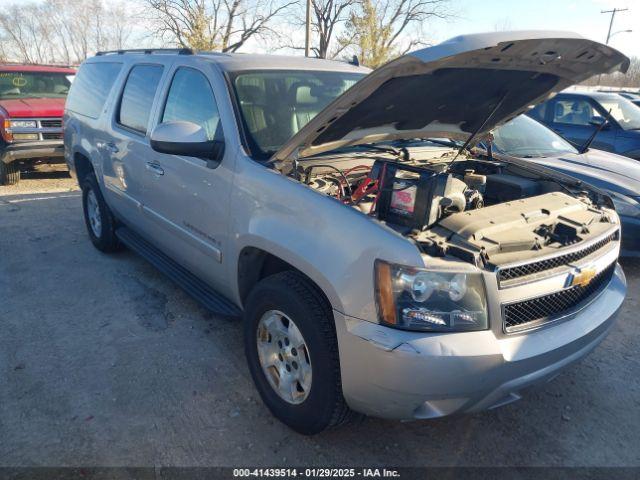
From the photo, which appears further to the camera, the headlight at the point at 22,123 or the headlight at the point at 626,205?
the headlight at the point at 22,123

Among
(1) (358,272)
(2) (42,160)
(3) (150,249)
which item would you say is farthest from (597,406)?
(2) (42,160)

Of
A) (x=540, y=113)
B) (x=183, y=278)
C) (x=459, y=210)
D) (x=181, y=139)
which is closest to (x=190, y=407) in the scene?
(x=183, y=278)

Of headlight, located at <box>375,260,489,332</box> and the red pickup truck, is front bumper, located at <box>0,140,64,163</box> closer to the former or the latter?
the red pickup truck

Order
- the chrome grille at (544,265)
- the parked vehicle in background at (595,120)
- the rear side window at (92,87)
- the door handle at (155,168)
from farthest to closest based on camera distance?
1. the parked vehicle in background at (595,120)
2. the rear side window at (92,87)
3. the door handle at (155,168)
4. the chrome grille at (544,265)

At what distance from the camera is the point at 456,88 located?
9.69 ft

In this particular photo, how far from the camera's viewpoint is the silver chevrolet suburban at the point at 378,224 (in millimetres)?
1996

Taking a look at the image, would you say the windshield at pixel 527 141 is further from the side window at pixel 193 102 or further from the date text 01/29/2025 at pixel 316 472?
the date text 01/29/2025 at pixel 316 472

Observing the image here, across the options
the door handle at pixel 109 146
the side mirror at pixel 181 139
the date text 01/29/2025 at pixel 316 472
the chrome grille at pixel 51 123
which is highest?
the side mirror at pixel 181 139

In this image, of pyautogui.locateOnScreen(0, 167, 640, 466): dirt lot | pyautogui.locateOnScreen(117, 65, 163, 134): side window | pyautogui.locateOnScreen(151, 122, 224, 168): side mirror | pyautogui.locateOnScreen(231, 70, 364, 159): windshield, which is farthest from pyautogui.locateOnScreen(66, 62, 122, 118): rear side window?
pyautogui.locateOnScreen(151, 122, 224, 168): side mirror

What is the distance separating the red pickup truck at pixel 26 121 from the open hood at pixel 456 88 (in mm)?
7147

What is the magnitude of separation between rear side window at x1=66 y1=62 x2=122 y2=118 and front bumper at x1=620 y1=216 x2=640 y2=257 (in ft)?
16.2

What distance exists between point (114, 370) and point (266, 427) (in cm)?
115

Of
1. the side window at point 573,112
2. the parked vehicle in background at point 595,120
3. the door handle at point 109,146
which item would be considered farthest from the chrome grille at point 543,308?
the side window at point 573,112

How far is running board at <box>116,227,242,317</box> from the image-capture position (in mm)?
3133
